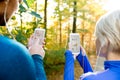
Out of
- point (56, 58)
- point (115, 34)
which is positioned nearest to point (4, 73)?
point (115, 34)

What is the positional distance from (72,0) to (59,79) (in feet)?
13.0

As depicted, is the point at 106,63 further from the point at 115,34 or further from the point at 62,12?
the point at 62,12

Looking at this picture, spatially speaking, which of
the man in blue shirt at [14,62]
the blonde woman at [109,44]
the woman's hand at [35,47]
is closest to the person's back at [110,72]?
Result: the blonde woman at [109,44]

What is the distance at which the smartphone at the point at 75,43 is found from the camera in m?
2.34

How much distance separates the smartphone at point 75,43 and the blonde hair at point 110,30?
525 millimetres

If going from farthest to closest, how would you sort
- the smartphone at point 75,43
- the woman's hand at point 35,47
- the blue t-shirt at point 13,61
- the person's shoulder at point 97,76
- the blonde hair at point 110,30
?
the smartphone at point 75,43 → the person's shoulder at point 97,76 → the blonde hair at point 110,30 → the woman's hand at point 35,47 → the blue t-shirt at point 13,61

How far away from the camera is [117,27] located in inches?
68.8

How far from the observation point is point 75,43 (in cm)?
236

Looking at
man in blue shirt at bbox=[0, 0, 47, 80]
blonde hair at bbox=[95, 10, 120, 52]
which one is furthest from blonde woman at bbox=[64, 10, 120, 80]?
man in blue shirt at bbox=[0, 0, 47, 80]

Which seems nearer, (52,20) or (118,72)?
(118,72)

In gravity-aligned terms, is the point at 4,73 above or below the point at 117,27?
below

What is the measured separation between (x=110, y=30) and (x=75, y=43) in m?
0.63

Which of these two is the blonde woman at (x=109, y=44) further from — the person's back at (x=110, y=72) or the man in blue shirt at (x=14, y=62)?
the man in blue shirt at (x=14, y=62)

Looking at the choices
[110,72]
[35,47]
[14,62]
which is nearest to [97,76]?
[110,72]
